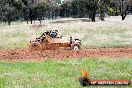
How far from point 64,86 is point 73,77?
2.28 metres

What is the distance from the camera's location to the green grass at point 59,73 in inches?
579

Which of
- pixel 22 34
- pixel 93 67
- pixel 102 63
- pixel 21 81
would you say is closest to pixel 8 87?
pixel 21 81

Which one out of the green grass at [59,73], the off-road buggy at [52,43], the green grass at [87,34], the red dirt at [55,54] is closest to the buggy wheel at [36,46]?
the off-road buggy at [52,43]

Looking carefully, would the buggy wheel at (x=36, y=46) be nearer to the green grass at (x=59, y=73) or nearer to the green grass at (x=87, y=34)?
the green grass at (x=87, y=34)

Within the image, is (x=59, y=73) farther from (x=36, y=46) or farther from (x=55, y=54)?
(x=36, y=46)

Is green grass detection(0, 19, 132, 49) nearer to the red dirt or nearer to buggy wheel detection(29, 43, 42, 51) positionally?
buggy wheel detection(29, 43, 42, 51)

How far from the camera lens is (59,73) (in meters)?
17.5

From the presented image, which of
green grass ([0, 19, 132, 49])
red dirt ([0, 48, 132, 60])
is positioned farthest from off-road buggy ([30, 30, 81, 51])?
green grass ([0, 19, 132, 49])

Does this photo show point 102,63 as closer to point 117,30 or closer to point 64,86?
point 64,86

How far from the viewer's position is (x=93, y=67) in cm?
1908

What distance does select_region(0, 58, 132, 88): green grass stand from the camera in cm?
1470

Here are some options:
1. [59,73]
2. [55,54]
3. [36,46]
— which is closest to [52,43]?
[36,46]

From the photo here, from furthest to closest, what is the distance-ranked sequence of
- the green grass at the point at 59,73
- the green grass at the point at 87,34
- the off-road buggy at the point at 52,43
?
the green grass at the point at 87,34, the off-road buggy at the point at 52,43, the green grass at the point at 59,73

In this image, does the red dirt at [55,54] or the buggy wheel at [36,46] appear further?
the buggy wheel at [36,46]
